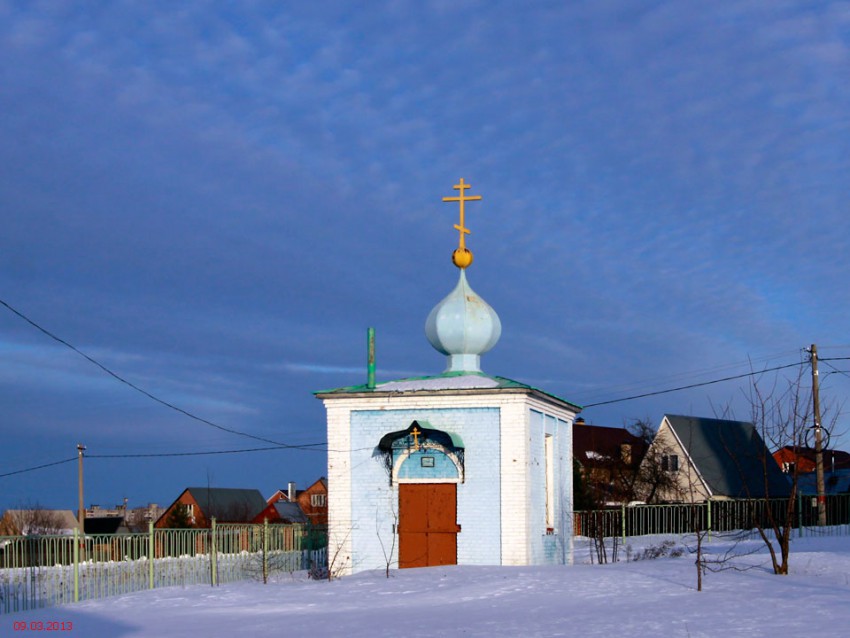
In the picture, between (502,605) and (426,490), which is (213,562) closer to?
(426,490)

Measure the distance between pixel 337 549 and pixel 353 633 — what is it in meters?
8.53

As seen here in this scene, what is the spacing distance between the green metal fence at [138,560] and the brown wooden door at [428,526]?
8.55ft

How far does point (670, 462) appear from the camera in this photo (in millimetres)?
58469

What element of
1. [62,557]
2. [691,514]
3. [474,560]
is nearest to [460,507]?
[474,560]

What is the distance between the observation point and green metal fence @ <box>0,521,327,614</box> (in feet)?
57.5

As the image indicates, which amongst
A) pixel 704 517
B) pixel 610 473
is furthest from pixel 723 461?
pixel 704 517

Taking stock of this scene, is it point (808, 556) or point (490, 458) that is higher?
point (490, 458)

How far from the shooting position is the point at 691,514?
36.8 metres

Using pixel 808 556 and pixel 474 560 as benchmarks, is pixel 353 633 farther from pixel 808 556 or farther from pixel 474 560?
pixel 808 556

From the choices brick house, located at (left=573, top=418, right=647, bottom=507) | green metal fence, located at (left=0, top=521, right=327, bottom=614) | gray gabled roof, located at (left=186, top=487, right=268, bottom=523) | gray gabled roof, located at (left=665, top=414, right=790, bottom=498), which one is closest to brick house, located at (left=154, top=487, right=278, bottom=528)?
gray gabled roof, located at (left=186, top=487, right=268, bottom=523)

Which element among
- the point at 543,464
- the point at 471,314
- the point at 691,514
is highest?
the point at 471,314

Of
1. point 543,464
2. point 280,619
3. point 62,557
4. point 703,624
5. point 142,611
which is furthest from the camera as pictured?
point 543,464

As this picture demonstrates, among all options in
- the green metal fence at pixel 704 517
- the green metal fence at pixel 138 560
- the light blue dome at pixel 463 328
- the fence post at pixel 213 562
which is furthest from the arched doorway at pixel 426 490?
the green metal fence at pixel 704 517

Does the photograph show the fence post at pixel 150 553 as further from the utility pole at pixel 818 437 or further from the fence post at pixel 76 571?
the utility pole at pixel 818 437
